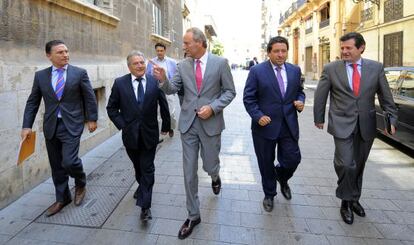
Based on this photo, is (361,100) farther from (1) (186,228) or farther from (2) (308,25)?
(2) (308,25)

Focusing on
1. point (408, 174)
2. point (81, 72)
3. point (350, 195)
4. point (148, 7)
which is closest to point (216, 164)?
point (350, 195)

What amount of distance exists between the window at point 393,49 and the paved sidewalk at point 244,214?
37.5 ft

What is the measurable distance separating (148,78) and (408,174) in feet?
13.7

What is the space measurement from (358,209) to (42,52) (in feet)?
14.8

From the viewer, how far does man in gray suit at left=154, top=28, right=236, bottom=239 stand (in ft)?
11.9

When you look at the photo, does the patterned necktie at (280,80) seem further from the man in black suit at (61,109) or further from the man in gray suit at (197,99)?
the man in black suit at (61,109)

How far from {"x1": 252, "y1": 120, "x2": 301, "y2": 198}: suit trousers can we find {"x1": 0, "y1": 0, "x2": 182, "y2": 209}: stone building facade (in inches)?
113

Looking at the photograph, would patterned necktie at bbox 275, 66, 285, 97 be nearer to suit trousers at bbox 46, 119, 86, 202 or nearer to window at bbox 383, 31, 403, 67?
suit trousers at bbox 46, 119, 86, 202

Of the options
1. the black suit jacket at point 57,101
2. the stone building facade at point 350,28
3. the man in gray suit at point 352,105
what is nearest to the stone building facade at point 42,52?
the black suit jacket at point 57,101

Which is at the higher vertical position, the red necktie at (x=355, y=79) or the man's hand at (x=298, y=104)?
the red necktie at (x=355, y=79)

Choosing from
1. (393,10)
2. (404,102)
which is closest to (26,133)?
(404,102)

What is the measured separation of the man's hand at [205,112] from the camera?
3.51 metres

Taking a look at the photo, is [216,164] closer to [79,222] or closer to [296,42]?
[79,222]

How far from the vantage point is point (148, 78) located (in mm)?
3854
